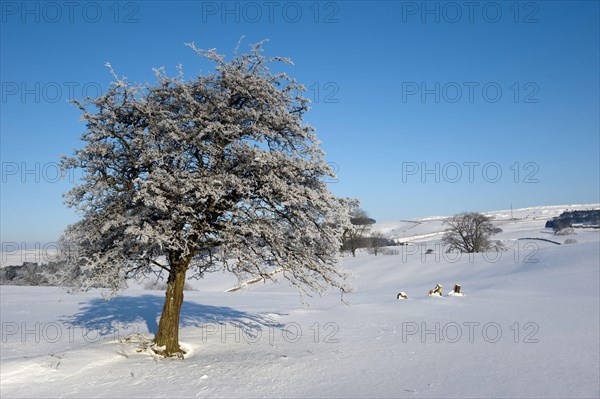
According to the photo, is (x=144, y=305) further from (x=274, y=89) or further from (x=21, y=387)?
(x=274, y=89)

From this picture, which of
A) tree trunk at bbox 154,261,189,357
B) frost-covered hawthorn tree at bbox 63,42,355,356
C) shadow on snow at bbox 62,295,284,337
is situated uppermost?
frost-covered hawthorn tree at bbox 63,42,355,356

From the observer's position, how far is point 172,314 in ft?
37.9

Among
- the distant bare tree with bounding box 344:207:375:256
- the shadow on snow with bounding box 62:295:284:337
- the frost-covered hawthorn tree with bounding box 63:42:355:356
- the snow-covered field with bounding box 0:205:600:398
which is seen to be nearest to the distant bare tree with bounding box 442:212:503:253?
the distant bare tree with bounding box 344:207:375:256

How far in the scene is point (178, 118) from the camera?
10.9 meters

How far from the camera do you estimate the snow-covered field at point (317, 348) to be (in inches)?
345

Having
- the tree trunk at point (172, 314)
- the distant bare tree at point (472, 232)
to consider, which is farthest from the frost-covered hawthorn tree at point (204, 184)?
the distant bare tree at point (472, 232)

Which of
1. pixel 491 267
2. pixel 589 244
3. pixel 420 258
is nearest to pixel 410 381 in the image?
pixel 491 267

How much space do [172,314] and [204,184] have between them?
4090 mm

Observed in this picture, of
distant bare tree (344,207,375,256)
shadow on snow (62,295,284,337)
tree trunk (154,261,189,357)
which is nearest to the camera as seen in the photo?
tree trunk (154,261,189,357)

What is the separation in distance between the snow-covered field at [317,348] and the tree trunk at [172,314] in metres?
0.52

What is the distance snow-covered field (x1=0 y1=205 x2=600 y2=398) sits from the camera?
876 cm

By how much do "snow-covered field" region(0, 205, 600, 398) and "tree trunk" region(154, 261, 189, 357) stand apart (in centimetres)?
52

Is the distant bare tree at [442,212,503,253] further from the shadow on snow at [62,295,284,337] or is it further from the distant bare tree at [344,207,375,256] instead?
the shadow on snow at [62,295,284,337]

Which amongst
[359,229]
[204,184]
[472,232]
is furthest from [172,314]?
[472,232]
